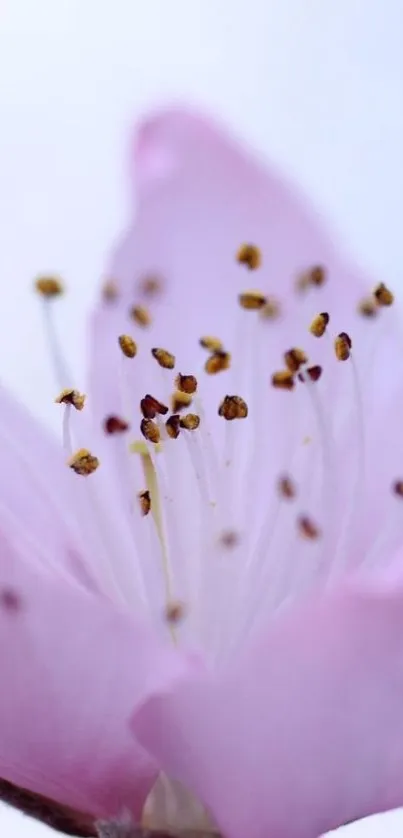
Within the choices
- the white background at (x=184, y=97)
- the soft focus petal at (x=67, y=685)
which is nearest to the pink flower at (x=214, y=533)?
the soft focus petal at (x=67, y=685)

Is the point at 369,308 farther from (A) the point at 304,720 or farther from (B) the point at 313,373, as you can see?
(A) the point at 304,720

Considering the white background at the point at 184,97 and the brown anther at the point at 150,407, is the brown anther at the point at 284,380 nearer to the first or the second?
the brown anther at the point at 150,407

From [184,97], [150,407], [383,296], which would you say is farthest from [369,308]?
[184,97]

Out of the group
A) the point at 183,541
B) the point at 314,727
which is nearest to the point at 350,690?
the point at 314,727

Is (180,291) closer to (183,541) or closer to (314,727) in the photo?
(183,541)

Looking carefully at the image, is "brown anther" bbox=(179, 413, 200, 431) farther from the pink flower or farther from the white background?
the white background
